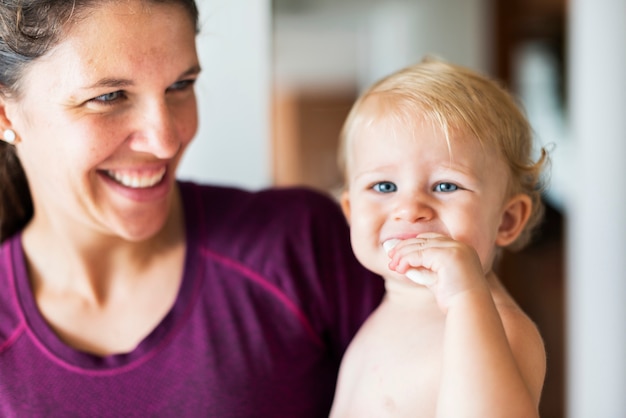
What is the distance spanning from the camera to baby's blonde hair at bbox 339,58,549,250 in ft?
3.50

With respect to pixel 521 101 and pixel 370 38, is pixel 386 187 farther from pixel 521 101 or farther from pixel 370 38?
pixel 370 38

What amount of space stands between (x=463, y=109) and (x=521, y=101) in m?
0.54

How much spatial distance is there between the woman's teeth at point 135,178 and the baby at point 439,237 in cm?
32

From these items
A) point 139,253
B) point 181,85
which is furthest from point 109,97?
point 139,253

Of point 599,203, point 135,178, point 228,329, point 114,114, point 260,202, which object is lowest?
point 599,203

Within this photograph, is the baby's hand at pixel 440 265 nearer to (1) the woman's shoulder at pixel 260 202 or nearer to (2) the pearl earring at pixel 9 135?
(1) the woman's shoulder at pixel 260 202

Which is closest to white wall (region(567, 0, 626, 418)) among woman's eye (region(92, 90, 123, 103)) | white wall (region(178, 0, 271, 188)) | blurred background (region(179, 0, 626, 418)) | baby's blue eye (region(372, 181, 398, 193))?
blurred background (region(179, 0, 626, 418))

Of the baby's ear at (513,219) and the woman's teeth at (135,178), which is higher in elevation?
the woman's teeth at (135,178)

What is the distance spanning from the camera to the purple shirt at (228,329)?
118 centimetres

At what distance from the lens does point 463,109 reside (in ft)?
3.51

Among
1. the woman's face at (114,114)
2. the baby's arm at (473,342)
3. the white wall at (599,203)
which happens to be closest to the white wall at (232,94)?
the woman's face at (114,114)

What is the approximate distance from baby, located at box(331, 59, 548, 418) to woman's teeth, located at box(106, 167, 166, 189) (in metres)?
0.32

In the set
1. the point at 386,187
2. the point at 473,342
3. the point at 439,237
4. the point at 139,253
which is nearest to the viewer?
the point at 473,342

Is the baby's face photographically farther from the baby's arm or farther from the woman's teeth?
the woman's teeth
